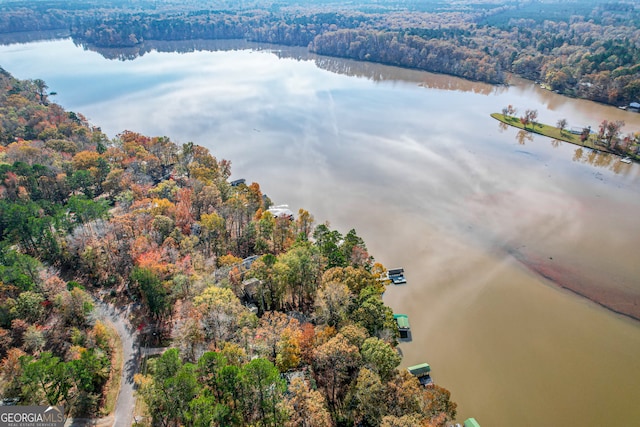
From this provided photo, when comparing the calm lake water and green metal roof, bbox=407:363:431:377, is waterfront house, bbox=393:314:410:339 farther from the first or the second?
green metal roof, bbox=407:363:431:377

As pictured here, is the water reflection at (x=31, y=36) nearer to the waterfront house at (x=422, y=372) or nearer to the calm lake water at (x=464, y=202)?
the calm lake water at (x=464, y=202)

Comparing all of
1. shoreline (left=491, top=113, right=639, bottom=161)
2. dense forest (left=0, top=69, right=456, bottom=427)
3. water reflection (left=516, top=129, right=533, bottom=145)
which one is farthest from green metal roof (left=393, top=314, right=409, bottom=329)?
shoreline (left=491, top=113, right=639, bottom=161)

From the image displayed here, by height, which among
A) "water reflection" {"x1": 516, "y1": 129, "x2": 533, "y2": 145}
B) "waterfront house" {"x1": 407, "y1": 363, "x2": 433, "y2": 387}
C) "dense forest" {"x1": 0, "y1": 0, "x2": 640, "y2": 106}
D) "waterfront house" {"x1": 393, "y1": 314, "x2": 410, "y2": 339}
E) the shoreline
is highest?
"dense forest" {"x1": 0, "y1": 0, "x2": 640, "y2": 106}

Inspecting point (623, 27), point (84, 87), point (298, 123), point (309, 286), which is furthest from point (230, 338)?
point (623, 27)

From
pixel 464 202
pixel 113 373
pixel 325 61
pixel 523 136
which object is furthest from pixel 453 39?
pixel 113 373

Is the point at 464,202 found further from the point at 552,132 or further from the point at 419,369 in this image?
the point at 552,132

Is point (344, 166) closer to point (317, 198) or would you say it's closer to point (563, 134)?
point (317, 198)

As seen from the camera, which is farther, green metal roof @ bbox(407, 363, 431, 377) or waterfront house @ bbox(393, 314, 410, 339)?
waterfront house @ bbox(393, 314, 410, 339)

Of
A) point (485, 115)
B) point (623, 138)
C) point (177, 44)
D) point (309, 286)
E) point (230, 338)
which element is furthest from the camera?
point (177, 44)
